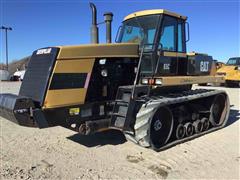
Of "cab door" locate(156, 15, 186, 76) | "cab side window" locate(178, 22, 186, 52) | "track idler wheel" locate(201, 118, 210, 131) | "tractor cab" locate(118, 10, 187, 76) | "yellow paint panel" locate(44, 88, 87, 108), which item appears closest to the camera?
"yellow paint panel" locate(44, 88, 87, 108)

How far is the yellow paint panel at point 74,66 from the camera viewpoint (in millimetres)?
5828

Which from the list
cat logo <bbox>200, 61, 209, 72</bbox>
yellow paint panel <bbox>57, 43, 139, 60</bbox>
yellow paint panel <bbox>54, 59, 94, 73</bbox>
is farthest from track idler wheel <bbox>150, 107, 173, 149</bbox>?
cat logo <bbox>200, 61, 209, 72</bbox>

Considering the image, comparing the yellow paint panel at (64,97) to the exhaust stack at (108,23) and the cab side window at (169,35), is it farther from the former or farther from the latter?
the cab side window at (169,35)

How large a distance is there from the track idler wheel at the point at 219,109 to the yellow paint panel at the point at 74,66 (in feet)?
14.0

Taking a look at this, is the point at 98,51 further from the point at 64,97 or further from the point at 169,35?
the point at 169,35

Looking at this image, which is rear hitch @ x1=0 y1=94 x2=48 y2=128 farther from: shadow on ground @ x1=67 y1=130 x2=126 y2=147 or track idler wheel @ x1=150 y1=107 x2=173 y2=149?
track idler wheel @ x1=150 y1=107 x2=173 y2=149

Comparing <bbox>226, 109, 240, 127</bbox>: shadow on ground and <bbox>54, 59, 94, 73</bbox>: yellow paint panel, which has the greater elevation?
<bbox>54, 59, 94, 73</bbox>: yellow paint panel

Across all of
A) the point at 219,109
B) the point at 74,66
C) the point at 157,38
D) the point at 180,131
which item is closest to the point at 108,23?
the point at 157,38

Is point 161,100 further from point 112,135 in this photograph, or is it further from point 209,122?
point 209,122

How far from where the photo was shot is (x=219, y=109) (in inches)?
367

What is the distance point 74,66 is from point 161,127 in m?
2.42

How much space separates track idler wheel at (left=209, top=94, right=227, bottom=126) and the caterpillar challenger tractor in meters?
0.78

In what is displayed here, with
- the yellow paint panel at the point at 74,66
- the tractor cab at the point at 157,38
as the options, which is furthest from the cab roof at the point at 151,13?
the yellow paint panel at the point at 74,66

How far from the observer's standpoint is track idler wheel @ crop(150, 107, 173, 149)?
6654 mm
